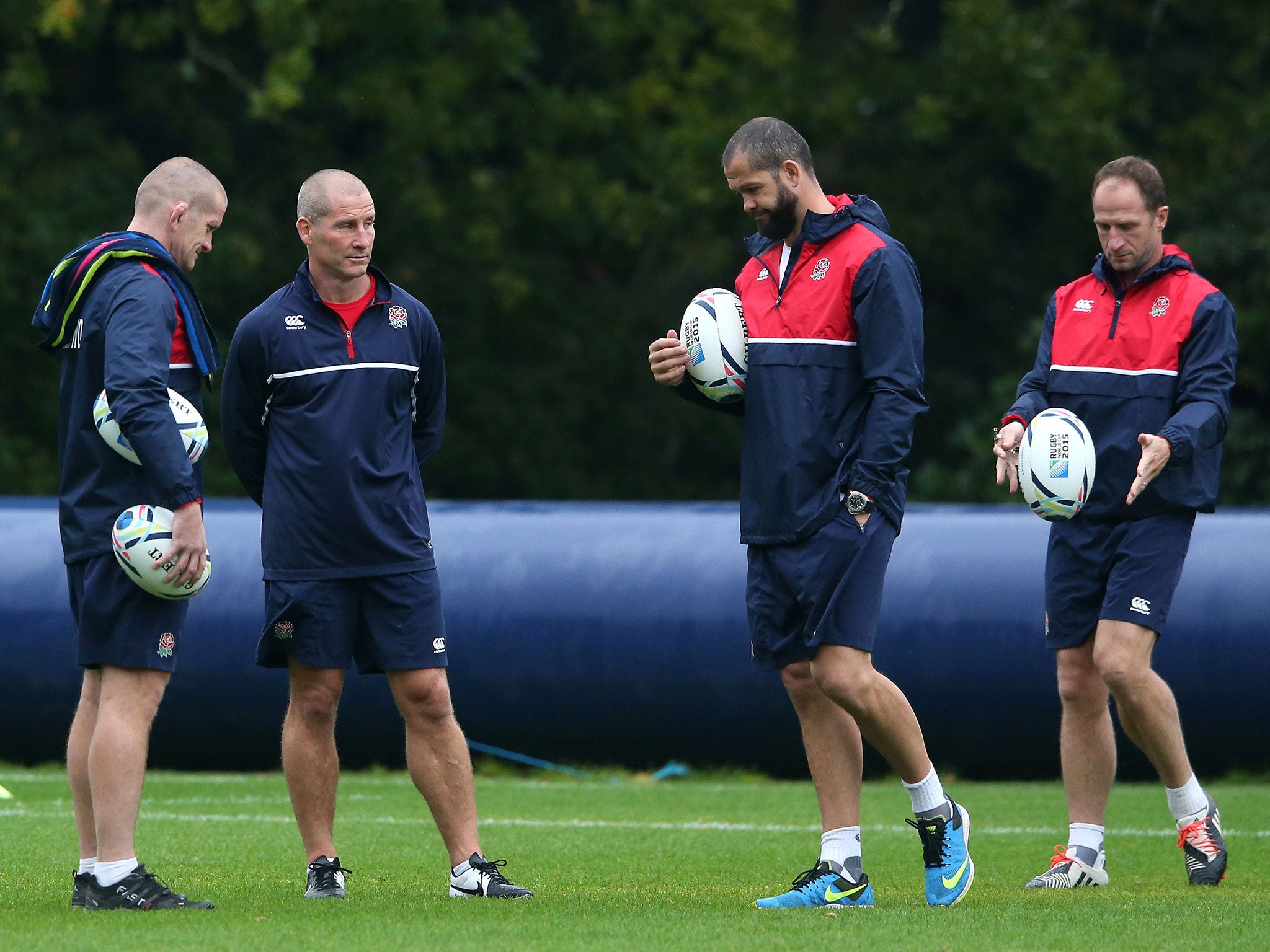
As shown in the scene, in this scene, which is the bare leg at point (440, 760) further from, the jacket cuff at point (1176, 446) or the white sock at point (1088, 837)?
the jacket cuff at point (1176, 446)

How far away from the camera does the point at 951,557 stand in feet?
32.2

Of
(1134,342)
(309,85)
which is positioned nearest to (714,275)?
(309,85)

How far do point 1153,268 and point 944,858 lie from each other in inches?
87.0

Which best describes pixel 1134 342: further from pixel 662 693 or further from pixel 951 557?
pixel 662 693

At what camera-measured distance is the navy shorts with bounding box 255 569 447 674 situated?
5.66 metres

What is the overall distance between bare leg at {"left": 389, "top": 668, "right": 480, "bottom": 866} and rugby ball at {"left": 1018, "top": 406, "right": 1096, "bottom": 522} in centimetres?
207

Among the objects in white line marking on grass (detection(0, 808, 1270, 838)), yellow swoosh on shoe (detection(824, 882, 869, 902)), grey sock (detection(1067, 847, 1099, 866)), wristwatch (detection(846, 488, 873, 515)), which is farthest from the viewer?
white line marking on grass (detection(0, 808, 1270, 838))

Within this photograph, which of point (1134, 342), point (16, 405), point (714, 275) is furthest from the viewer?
point (714, 275)

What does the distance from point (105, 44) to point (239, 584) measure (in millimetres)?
10567

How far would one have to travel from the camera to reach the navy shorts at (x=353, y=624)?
5656 mm

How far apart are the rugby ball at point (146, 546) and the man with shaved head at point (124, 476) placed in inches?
1.3

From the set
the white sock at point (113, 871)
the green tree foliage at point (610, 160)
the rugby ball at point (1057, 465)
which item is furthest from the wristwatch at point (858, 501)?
the green tree foliage at point (610, 160)

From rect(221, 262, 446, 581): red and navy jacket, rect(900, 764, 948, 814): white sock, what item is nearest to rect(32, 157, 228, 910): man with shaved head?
rect(221, 262, 446, 581): red and navy jacket

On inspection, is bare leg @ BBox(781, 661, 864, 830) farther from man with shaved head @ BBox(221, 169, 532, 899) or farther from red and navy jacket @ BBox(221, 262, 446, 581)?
red and navy jacket @ BBox(221, 262, 446, 581)
